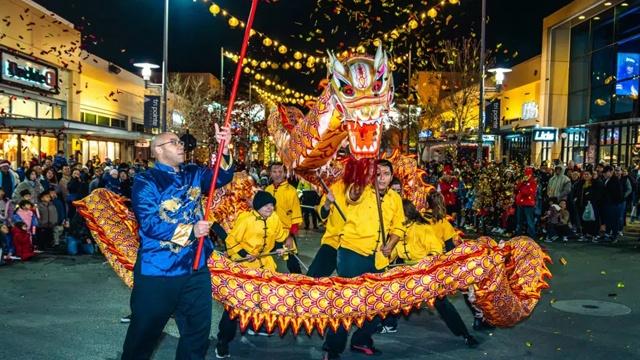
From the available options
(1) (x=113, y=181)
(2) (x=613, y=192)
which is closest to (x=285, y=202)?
(1) (x=113, y=181)

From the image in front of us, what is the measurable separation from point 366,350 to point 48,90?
20588 mm

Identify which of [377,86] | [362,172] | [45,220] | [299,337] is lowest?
[299,337]

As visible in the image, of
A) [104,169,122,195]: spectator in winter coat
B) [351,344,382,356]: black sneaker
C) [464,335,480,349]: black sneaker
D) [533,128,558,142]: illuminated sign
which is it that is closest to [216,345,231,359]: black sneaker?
[351,344,382,356]: black sneaker

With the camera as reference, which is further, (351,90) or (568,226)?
(568,226)

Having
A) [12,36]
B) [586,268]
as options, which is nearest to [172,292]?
[586,268]

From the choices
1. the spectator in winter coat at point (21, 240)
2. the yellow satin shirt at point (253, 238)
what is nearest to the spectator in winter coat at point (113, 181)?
the spectator in winter coat at point (21, 240)

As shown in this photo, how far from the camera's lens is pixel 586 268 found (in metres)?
10.1

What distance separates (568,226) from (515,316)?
30.1ft

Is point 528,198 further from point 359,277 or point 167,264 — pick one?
point 167,264

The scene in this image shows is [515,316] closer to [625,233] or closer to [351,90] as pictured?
[351,90]

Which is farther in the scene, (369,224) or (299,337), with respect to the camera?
(299,337)

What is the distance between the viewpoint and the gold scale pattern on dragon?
192 inches

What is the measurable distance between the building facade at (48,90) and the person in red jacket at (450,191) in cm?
1111

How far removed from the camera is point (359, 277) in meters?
5.09
